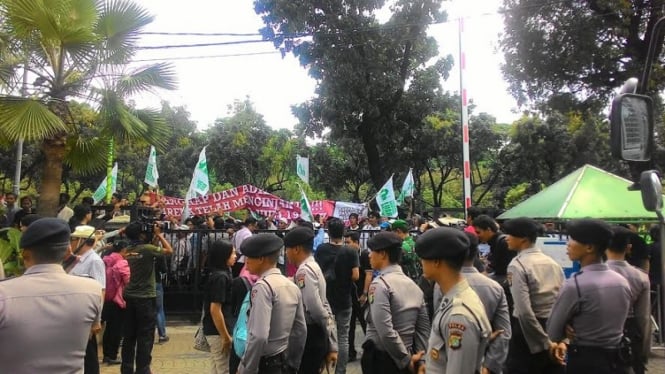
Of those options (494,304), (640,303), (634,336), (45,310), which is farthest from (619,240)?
(45,310)

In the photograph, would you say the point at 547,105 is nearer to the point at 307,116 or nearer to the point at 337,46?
the point at 337,46

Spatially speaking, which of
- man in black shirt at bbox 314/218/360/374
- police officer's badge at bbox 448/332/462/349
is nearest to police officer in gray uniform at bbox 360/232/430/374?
police officer's badge at bbox 448/332/462/349

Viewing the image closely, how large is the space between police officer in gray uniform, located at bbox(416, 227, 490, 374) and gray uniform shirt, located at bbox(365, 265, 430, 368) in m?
1.03

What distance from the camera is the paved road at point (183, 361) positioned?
704 centimetres

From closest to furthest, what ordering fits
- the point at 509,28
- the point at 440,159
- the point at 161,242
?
the point at 161,242
the point at 509,28
the point at 440,159

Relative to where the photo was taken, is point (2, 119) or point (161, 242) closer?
point (161, 242)

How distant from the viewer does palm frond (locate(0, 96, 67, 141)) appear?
7.88 metres

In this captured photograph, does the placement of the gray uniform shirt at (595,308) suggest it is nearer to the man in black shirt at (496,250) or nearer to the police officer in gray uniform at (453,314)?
the police officer in gray uniform at (453,314)

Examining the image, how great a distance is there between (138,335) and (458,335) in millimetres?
4724

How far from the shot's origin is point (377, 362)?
3928mm

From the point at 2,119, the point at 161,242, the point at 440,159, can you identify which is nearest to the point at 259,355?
the point at 161,242

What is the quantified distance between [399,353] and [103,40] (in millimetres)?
7445

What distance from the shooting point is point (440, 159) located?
24.5 metres

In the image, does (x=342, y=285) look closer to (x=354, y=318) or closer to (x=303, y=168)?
(x=354, y=318)
